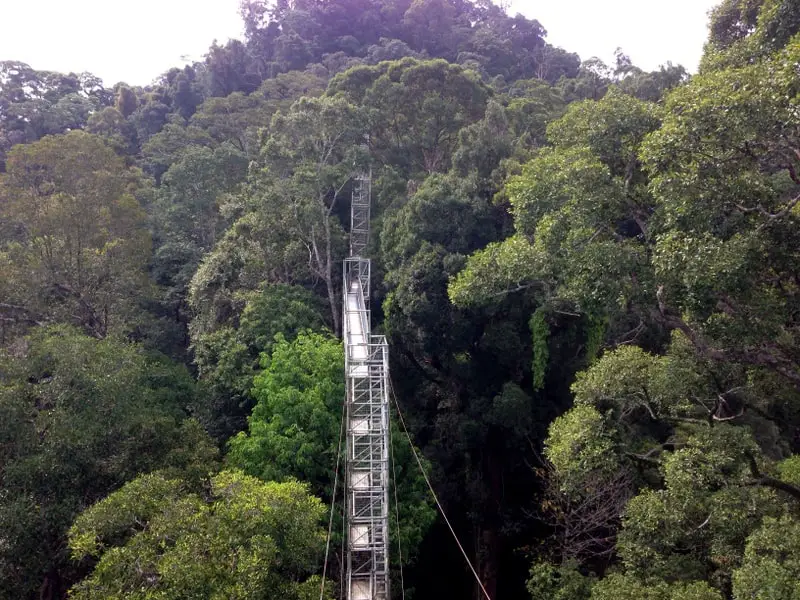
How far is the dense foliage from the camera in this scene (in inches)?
238

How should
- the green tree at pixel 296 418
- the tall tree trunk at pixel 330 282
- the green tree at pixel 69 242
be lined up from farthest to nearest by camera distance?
the tall tree trunk at pixel 330 282
the green tree at pixel 69 242
the green tree at pixel 296 418

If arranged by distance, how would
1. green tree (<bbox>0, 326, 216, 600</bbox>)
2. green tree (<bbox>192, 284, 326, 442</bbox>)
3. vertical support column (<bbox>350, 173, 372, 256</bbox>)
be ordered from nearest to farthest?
green tree (<bbox>0, 326, 216, 600</bbox>) → green tree (<bbox>192, 284, 326, 442</bbox>) → vertical support column (<bbox>350, 173, 372, 256</bbox>)

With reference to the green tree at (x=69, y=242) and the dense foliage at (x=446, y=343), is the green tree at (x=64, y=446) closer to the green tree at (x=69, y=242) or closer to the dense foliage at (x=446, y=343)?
the dense foliage at (x=446, y=343)

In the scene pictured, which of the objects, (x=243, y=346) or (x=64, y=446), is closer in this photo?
(x=64, y=446)

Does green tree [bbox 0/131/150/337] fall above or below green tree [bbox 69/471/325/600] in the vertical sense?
above

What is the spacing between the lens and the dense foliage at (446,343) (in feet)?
19.8

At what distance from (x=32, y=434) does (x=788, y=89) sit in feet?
36.1

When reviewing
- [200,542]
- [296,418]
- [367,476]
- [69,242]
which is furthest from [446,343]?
[69,242]

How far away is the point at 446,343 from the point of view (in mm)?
13273

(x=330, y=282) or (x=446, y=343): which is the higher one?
(x=330, y=282)

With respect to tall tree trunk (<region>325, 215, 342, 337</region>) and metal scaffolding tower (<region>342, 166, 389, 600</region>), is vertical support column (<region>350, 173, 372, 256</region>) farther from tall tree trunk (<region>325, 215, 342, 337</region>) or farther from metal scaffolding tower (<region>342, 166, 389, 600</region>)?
metal scaffolding tower (<region>342, 166, 389, 600</region>)

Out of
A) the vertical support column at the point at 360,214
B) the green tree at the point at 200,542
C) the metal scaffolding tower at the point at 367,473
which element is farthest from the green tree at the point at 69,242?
the green tree at the point at 200,542

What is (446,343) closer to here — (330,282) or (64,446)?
(330,282)

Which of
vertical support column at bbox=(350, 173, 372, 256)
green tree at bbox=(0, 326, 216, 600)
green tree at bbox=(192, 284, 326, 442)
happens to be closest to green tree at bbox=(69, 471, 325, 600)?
green tree at bbox=(0, 326, 216, 600)
